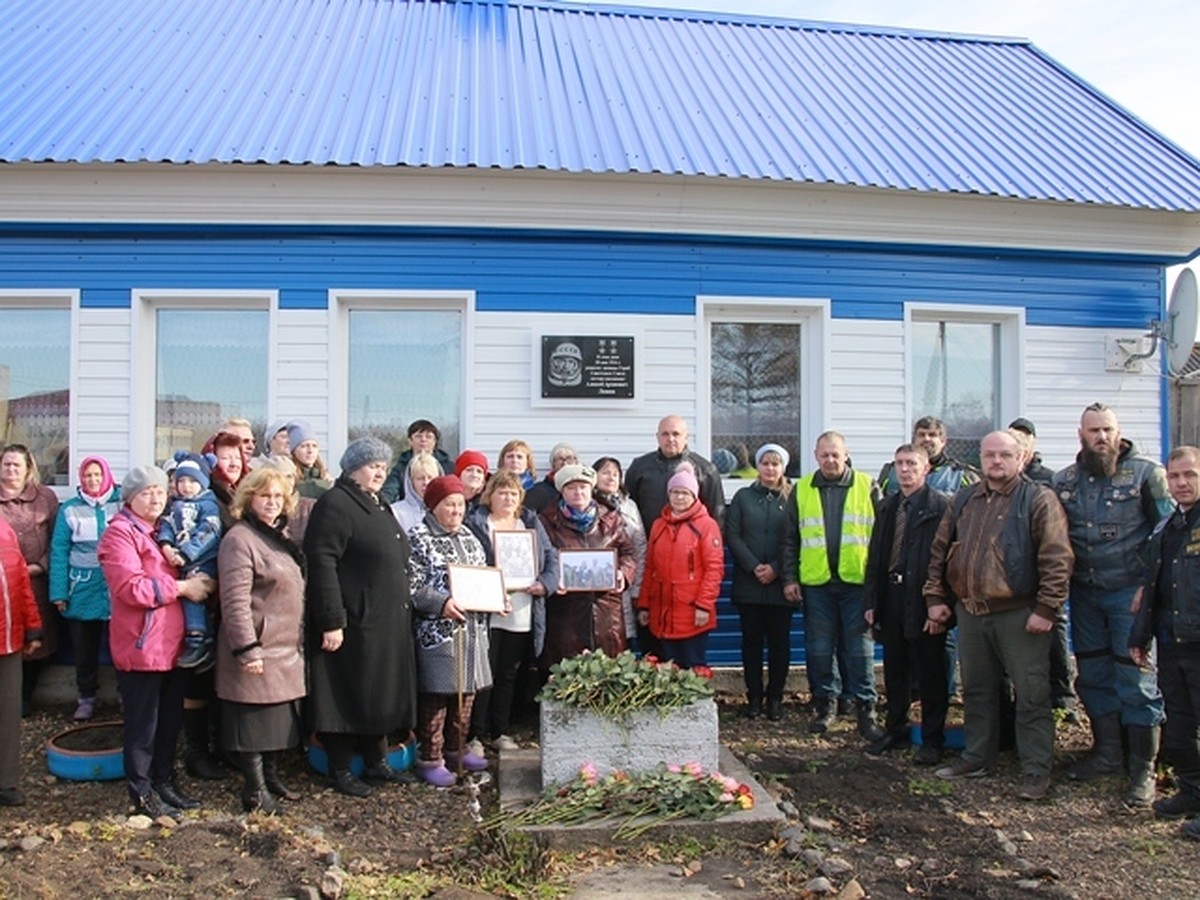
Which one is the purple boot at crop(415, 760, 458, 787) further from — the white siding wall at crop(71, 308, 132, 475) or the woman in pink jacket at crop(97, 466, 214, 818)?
the white siding wall at crop(71, 308, 132, 475)

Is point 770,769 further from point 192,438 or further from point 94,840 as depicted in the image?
point 192,438

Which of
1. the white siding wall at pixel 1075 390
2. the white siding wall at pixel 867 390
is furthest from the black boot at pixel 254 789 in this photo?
the white siding wall at pixel 1075 390

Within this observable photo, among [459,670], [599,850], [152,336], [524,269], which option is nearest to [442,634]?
[459,670]

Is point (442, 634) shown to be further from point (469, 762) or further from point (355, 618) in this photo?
point (469, 762)

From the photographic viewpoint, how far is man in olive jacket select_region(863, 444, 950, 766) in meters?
6.01

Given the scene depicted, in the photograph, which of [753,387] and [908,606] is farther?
[753,387]

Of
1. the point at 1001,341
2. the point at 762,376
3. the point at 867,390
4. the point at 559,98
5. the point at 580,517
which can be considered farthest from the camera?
the point at 559,98

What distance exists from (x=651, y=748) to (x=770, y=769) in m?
1.06

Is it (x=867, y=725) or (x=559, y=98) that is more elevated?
(x=559, y=98)

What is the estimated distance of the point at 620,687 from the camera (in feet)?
16.8

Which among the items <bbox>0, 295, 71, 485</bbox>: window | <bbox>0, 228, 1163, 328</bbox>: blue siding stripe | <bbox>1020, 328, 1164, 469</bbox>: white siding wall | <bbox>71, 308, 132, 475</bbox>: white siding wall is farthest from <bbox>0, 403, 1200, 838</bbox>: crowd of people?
<bbox>1020, 328, 1164, 469</bbox>: white siding wall

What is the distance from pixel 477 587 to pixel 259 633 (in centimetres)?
117

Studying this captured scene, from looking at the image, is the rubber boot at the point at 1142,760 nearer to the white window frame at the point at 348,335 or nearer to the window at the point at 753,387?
the window at the point at 753,387

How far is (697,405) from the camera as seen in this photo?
771 centimetres
